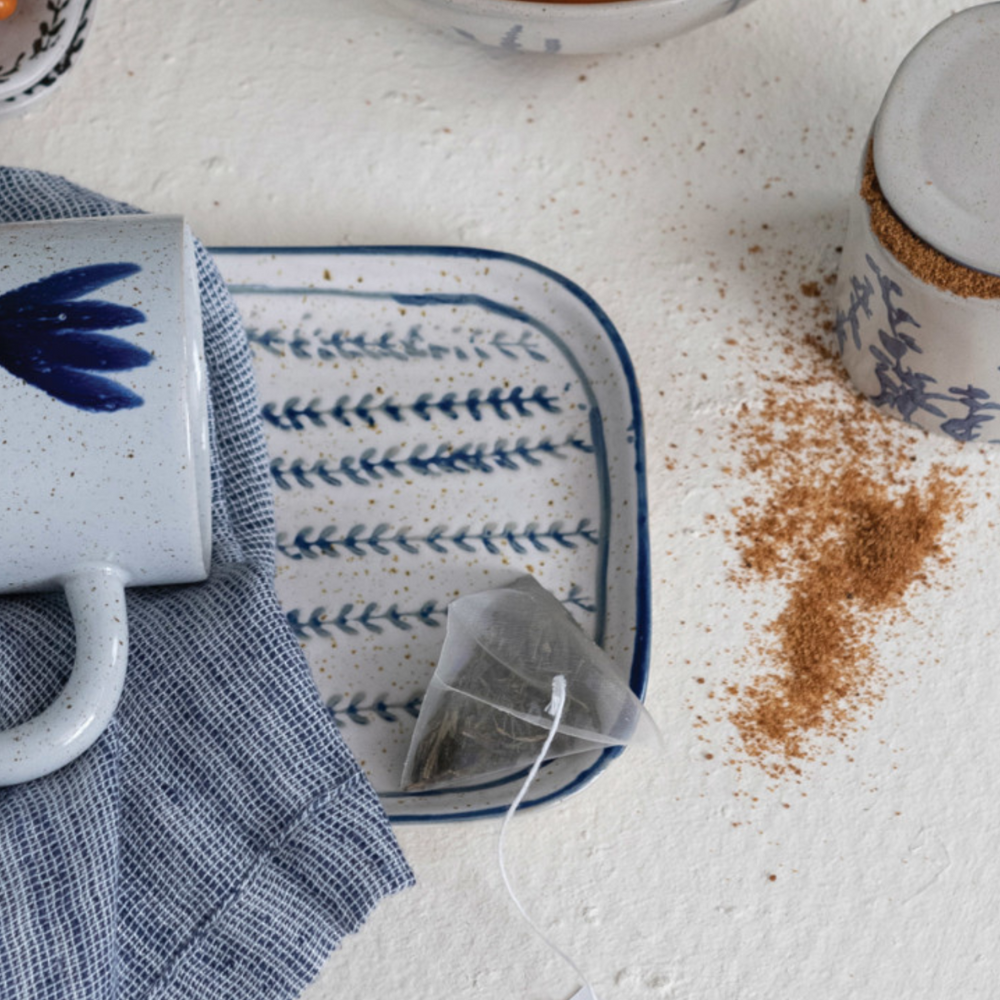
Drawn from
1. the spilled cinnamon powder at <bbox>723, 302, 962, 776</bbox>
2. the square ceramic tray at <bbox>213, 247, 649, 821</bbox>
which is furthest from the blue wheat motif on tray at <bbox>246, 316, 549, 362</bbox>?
the spilled cinnamon powder at <bbox>723, 302, 962, 776</bbox>

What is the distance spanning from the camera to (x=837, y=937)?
47 cm

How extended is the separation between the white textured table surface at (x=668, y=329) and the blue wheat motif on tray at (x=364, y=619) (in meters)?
0.08

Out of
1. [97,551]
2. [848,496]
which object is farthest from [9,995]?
[848,496]

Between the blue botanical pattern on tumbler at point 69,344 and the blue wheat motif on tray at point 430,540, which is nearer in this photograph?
the blue botanical pattern on tumbler at point 69,344

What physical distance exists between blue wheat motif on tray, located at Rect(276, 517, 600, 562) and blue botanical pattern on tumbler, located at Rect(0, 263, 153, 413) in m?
0.13

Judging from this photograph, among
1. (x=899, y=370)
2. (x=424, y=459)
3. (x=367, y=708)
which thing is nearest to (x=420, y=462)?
(x=424, y=459)

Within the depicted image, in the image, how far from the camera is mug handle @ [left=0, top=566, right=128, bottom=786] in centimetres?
38

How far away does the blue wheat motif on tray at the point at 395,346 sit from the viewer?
513mm

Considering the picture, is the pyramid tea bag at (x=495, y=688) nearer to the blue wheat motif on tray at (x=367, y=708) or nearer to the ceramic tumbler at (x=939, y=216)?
the blue wheat motif on tray at (x=367, y=708)

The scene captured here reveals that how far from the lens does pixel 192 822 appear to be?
406 mm

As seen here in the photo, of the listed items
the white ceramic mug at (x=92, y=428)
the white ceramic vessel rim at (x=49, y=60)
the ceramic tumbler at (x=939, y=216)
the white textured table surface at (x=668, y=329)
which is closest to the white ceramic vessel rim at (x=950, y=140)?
the ceramic tumbler at (x=939, y=216)

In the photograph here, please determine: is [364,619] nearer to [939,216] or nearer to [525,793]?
[525,793]

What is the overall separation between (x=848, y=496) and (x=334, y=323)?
242 mm

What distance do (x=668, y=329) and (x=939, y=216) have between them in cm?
15
